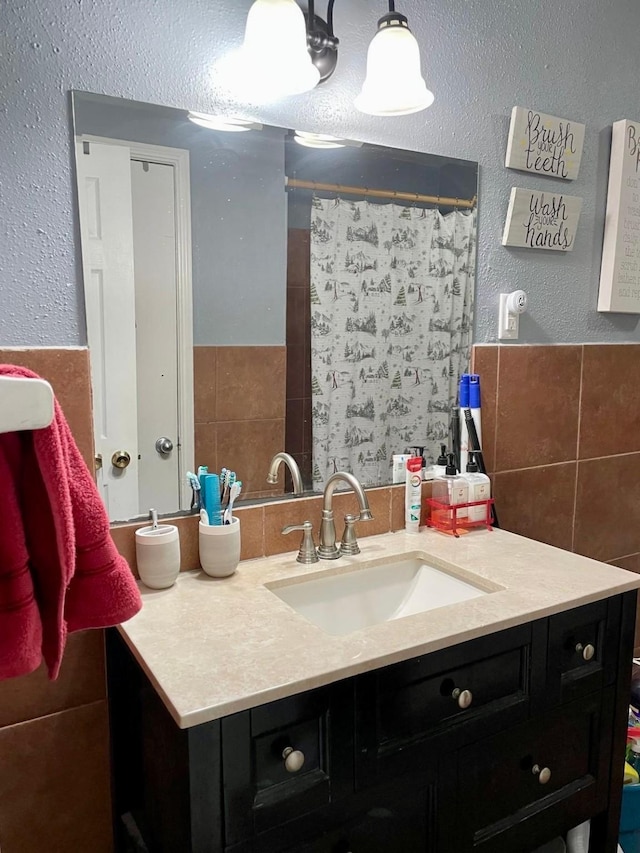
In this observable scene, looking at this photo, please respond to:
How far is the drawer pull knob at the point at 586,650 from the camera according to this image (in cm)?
127

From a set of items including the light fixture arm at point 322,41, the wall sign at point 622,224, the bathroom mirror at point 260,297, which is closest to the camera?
the bathroom mirror at point 260,297

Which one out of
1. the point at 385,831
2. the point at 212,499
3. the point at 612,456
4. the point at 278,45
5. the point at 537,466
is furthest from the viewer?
the point at 612,456

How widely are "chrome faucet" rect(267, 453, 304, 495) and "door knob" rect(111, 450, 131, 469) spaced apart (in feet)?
1.01

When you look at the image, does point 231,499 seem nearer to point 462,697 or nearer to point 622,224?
point 462,697

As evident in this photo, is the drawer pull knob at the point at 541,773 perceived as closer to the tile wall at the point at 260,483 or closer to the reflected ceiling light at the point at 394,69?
the tile wall at the point at 260,483

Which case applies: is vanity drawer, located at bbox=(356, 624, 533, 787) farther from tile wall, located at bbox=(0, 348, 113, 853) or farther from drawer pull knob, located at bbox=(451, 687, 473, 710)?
tile wall, located at bbox=(0, 348, 113, 853)

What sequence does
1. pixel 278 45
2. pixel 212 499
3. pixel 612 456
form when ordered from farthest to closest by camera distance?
pixel 612 456 < pixel 212 499 < pixel 278 45

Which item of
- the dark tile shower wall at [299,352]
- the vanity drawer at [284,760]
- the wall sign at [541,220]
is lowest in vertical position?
the vanity drawer at [284,760]

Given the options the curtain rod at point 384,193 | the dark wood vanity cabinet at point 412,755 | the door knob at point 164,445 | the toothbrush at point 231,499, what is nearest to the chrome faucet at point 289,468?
the toothbrush at point 231,499

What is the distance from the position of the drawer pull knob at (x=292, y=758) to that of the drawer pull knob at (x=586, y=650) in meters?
0.61

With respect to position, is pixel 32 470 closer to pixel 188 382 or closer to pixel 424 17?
pixel 188 382

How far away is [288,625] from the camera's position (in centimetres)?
108

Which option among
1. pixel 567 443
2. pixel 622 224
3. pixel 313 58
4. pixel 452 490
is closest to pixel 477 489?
pixel 452 490

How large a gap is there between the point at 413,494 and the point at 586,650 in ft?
1.61
